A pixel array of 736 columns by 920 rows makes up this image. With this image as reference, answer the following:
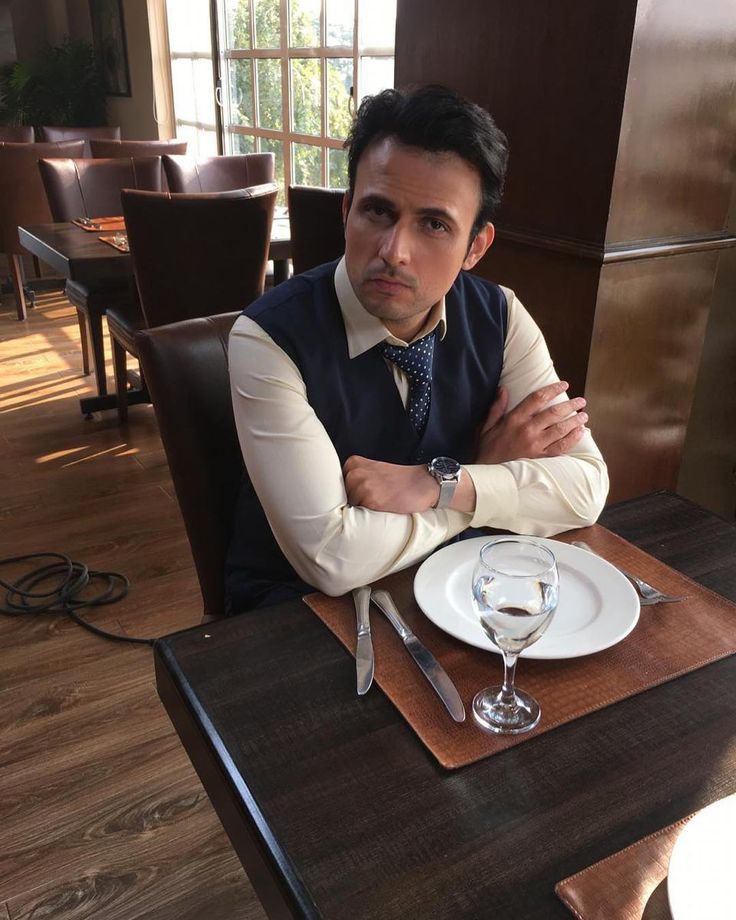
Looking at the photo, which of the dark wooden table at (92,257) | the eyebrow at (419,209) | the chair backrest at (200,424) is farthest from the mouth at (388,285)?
the dark wooden table at (92,257)

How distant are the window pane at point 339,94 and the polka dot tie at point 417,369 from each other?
2939 millimetres

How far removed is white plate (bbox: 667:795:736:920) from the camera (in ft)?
1.84

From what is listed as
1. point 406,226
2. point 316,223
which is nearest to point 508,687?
point 406,226

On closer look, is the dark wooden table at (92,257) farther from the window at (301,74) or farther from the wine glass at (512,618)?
the wine glass at (512,618)

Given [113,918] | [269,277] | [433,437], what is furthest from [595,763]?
[269,277]

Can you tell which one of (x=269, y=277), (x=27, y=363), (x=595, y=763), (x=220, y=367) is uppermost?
(x=220, y=367)

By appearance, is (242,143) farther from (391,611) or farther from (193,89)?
(391,611)

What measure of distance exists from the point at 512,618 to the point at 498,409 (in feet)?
2.36

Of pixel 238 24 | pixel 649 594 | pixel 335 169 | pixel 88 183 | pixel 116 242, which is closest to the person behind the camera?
pixel 649 594

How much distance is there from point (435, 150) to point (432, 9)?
3.34 feet

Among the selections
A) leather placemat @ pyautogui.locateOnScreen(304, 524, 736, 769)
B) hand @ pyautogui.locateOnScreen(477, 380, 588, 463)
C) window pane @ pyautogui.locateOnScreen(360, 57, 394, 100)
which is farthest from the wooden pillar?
window pane @ pyautogui.locateOnScreen(360, 57, 394, 100)

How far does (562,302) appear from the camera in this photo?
1.85 meters

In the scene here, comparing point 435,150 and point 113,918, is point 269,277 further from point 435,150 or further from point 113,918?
point 113,918

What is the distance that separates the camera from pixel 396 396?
1284 millimetres
